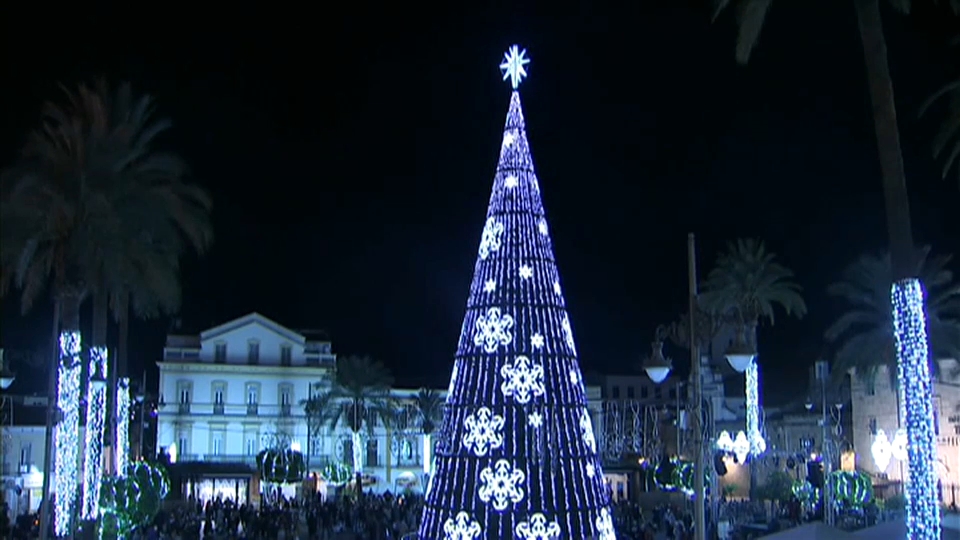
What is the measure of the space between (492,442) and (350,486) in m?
46.7

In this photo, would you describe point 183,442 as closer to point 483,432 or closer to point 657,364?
point 483,432

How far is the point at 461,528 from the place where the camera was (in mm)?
20641

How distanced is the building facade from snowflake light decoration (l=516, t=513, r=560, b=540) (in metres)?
25.0

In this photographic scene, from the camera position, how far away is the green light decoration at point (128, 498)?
25531mm

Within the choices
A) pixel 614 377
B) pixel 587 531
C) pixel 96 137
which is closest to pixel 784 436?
pixel 614 377

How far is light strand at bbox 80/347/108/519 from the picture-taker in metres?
25.4

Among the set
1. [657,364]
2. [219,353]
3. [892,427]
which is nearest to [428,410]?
[219,353]

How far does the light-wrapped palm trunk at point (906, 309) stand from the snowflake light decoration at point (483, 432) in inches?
307

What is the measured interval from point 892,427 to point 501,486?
40.2 meters

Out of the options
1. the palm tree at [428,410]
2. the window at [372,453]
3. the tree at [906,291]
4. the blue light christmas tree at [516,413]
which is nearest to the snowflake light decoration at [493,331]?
the blue light christmas tree at [516,413]

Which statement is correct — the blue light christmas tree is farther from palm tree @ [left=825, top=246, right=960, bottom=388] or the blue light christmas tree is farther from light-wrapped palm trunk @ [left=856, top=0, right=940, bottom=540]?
palm tree @ [left=825, top=246, right=960, bottom=388]

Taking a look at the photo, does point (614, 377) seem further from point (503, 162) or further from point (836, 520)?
point (503, 162)

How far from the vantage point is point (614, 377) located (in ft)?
259

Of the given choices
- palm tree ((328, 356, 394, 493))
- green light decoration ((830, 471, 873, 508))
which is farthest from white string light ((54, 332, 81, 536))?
palm tree ((328, 356, 394, 493))
